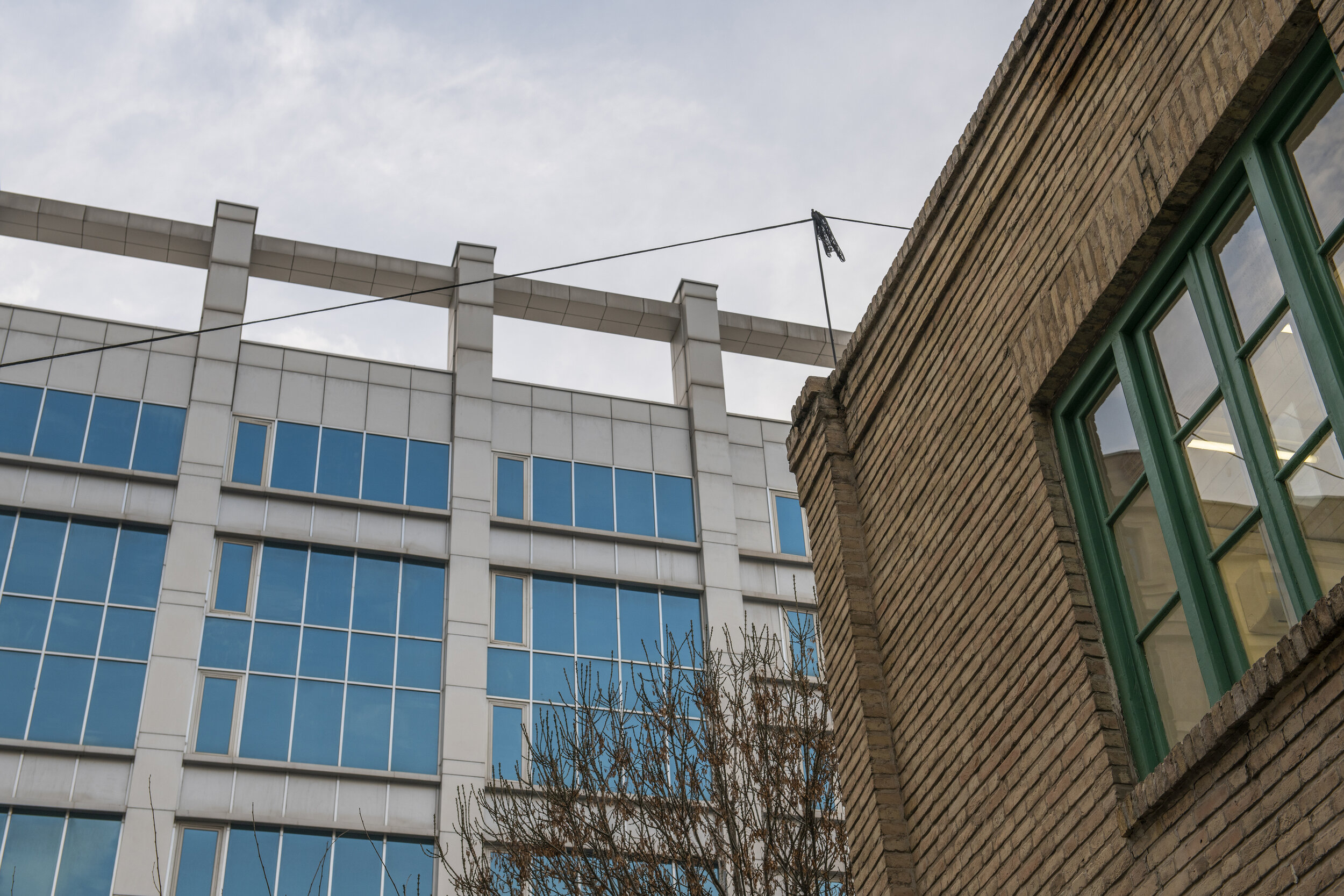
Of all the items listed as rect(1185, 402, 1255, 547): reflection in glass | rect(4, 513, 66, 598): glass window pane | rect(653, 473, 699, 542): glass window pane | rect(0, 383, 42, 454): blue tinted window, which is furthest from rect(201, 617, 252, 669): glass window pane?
rect(1185, 402, 1255, 547): reflection in glass

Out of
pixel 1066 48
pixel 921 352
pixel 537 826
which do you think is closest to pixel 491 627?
pixel 537 826

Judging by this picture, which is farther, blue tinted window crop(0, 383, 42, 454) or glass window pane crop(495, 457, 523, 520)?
glass window pane crop(495, 457, 523, 520)

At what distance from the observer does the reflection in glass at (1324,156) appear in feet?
18.0

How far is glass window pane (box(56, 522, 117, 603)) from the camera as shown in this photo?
24266mm

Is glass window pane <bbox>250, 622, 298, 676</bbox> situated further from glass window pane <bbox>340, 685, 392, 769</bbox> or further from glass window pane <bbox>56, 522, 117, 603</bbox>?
glass window pane <bbox>56, 522, 117, 603</bbox>

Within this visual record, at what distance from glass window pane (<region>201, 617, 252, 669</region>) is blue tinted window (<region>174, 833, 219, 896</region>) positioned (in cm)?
280

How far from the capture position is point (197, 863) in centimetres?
2275

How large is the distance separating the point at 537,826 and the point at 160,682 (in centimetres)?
1186

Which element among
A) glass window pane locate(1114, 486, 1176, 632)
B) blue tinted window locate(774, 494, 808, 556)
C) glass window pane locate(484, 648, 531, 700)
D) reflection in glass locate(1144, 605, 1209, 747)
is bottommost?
reflection in glass locate(1144, 605, 1209, 747)

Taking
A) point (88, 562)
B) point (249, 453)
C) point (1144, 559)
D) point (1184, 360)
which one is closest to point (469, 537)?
point (249, 453)

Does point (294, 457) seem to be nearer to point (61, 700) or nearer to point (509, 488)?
point (509, 488)

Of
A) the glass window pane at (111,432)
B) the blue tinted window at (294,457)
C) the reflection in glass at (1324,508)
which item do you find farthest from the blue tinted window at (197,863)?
the reflection in glass at (1324,508)

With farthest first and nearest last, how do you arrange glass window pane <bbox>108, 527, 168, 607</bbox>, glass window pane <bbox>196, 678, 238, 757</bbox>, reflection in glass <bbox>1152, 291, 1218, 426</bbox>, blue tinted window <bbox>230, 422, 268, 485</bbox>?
blue tinted window <bbox>230, 422, 268, 485</bbox>
glass window pane <bbox>108, 527, 168, 607</bbox>
glass window pane <bbox>196, 678, 238, 757</bbox>
reflection in glass <bbox>1152, 291, 1218, 426</bbox>

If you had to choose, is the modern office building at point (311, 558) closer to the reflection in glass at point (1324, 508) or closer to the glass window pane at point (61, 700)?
the glass window pane at point (61, 700)
